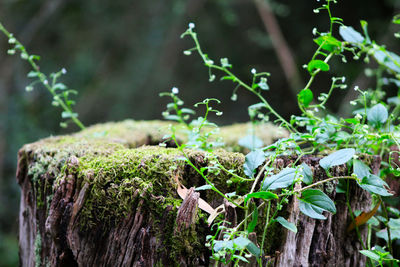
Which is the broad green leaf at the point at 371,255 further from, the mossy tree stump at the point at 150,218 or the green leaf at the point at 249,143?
the green leaf at the point at 249,143

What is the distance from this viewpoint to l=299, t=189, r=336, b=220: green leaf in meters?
0.88

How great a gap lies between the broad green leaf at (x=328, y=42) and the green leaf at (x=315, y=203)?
17.5 inches

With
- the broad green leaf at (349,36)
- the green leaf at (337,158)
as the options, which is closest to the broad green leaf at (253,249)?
the green leaf at (337,158)

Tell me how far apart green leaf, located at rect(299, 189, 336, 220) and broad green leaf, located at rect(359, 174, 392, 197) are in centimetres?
13

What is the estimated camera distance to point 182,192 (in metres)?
1.00

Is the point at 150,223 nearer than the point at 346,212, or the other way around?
the point at 150,223

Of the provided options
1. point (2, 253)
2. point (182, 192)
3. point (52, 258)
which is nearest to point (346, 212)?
point (182, 192)

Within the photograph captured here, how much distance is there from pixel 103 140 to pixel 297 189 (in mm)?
818

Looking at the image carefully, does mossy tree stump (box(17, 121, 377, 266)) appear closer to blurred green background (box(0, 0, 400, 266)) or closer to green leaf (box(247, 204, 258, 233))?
green leaf (box(247, 204, 258, 233))

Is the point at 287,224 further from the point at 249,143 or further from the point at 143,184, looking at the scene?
the point at 249,143

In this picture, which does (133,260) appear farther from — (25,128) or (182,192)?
(25,128)

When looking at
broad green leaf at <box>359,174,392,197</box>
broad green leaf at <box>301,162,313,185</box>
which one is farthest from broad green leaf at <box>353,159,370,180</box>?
broad green leaf at <box>301,162,313,185</box>

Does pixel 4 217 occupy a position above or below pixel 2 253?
above

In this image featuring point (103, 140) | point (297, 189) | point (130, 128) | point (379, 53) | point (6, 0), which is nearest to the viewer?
point (297, 189)
